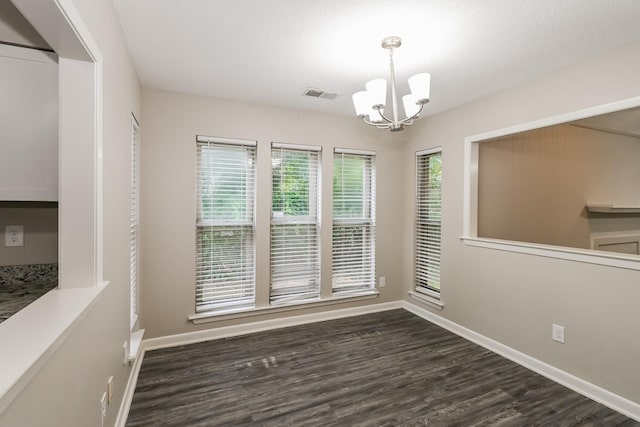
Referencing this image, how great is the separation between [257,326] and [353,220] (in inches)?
67.3

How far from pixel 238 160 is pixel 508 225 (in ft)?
10.4

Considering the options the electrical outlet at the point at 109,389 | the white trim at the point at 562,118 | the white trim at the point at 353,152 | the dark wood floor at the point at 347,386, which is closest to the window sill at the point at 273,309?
the dark wood floor at the point at 347,386

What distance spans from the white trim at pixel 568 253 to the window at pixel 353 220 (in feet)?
4.13

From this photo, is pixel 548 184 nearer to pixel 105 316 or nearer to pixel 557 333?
pixel 557 333

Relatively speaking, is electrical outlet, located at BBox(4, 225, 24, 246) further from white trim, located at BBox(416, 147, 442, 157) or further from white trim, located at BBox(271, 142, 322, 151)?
white trim, located at BBox(416, 147, 442, 157)

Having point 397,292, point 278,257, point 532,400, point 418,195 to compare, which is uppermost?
point 418,195

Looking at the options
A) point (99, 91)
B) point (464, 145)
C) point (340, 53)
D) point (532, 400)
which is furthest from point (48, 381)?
point (464, 145)

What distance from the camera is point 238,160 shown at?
336cm

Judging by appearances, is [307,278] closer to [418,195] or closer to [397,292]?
[397,292]

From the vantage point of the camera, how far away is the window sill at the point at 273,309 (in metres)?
3.20

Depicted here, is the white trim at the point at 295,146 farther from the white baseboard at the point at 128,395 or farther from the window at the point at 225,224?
the white baseboard at the point at 128,395

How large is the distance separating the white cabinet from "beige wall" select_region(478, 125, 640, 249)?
11.8 feet

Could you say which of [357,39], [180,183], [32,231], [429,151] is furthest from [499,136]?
[32,231]

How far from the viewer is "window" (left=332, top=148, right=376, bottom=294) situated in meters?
3.86
